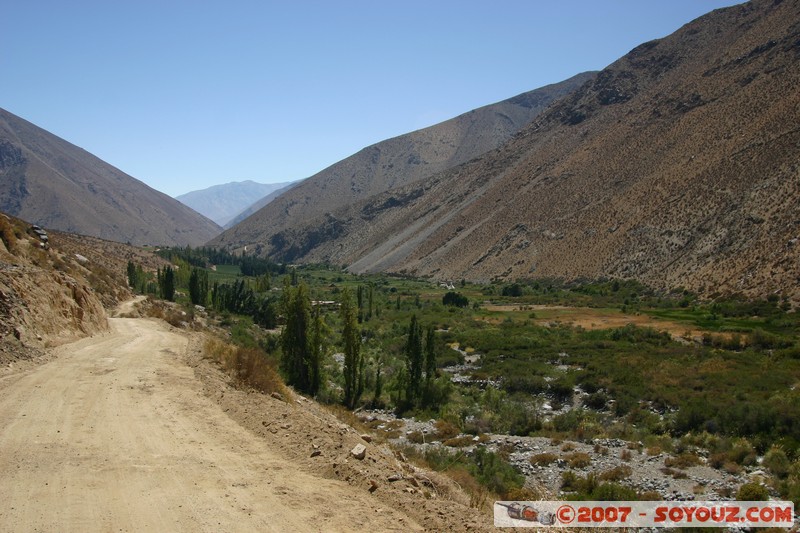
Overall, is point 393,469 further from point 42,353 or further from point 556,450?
point 556,450

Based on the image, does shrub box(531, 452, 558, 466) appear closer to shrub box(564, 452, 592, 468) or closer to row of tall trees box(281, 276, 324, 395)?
shrub box(564, 452, 592, 468)

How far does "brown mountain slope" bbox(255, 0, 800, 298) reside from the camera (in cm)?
6906

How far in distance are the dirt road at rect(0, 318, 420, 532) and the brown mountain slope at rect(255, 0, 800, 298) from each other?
56604 mm

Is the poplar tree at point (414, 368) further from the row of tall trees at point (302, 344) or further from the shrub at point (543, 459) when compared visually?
the shrub at point (543, 459)

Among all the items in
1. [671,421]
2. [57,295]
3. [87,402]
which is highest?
[57,295]

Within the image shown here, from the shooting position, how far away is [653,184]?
9050 cm

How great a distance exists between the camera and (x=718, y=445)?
21.8 metres

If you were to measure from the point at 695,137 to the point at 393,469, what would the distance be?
3852 inches

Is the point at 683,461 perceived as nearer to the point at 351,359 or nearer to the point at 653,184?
the point at 351,359

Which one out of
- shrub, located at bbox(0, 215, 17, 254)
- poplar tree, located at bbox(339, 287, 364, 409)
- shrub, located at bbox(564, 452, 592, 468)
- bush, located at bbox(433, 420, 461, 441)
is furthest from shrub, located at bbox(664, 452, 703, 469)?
shrub, located at bbox(0, 215, 17, 254)

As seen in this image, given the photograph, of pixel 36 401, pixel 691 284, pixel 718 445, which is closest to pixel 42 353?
pixel 36 401

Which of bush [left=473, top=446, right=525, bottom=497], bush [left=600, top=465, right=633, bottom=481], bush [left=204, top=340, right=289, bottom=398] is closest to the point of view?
bush [left=204, top=340, right=289, bottom=398]

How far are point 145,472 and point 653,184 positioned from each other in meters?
94.0

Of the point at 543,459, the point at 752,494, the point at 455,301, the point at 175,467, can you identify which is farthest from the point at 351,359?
the point at 455,301
